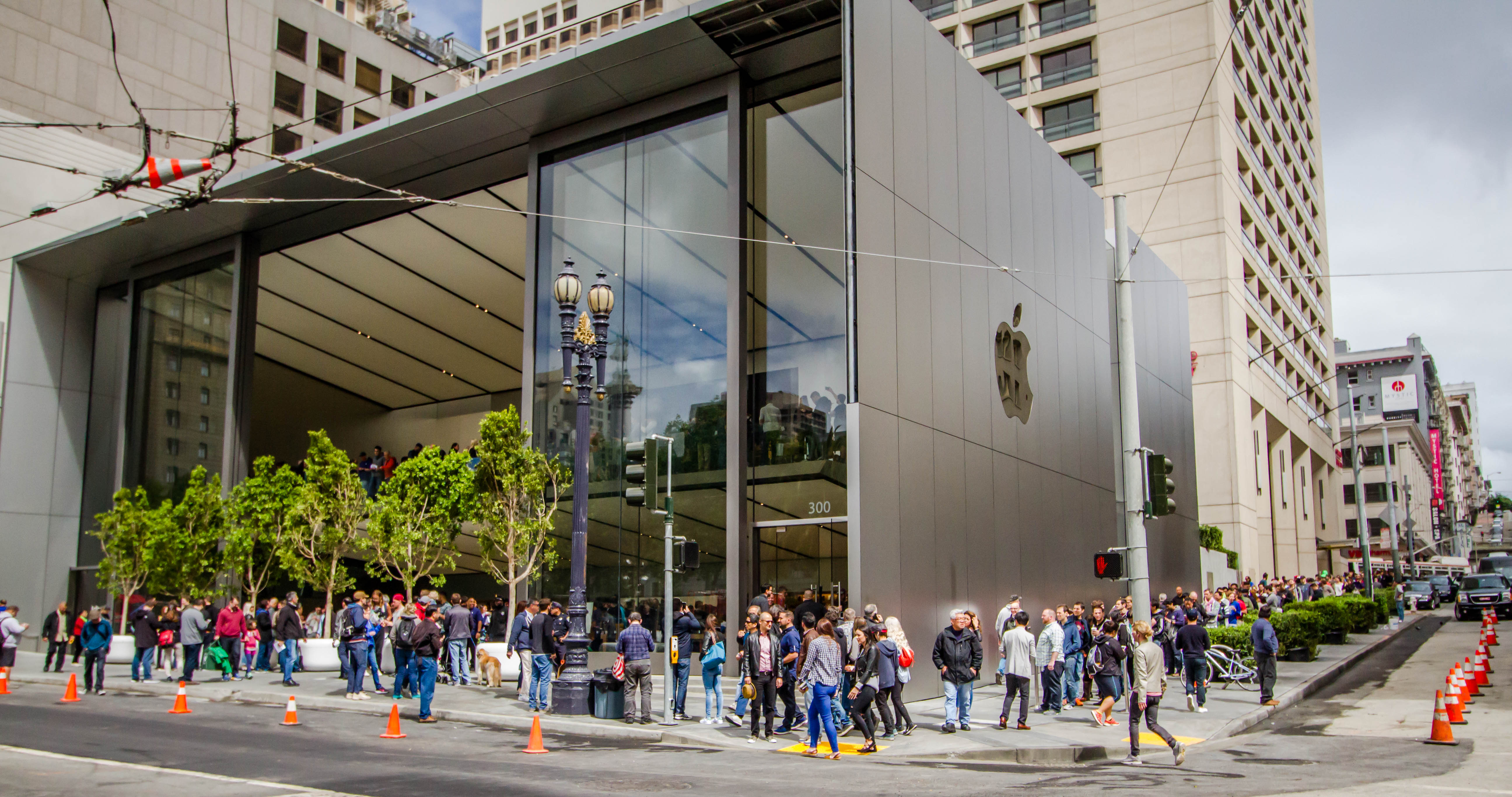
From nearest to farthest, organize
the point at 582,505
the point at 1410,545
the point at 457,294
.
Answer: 1. the point at 582,505
2. the point at 457,294
3. the point at 1410,545

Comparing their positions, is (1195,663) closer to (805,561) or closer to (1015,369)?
(805,561)

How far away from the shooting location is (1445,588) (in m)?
57.2

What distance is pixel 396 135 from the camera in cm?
2353

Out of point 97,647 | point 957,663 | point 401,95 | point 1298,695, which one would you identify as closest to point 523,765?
point 957,663

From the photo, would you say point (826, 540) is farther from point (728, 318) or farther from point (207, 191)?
point (207, 191)

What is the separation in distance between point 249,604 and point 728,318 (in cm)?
1338

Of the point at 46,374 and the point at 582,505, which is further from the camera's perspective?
the point at 46,374

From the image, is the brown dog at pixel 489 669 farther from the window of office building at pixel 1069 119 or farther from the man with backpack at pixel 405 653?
the window of office building at pixel 1069 119

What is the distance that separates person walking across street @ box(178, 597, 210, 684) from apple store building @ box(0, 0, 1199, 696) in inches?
239

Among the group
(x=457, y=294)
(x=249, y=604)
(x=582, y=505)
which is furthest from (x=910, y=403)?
(x=457, y=294)

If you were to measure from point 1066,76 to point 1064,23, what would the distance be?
2.50 m

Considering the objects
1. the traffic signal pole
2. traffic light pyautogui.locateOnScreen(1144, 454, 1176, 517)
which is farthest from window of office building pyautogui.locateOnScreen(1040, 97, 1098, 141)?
traffic light pyautogui.locateOnScreen(1144, 454, 1176, 517)

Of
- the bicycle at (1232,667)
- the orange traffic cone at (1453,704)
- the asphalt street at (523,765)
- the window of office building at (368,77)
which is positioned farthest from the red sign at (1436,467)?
the asphalt street at (523,765)

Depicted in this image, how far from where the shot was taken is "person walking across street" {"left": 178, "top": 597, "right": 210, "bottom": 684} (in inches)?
770
